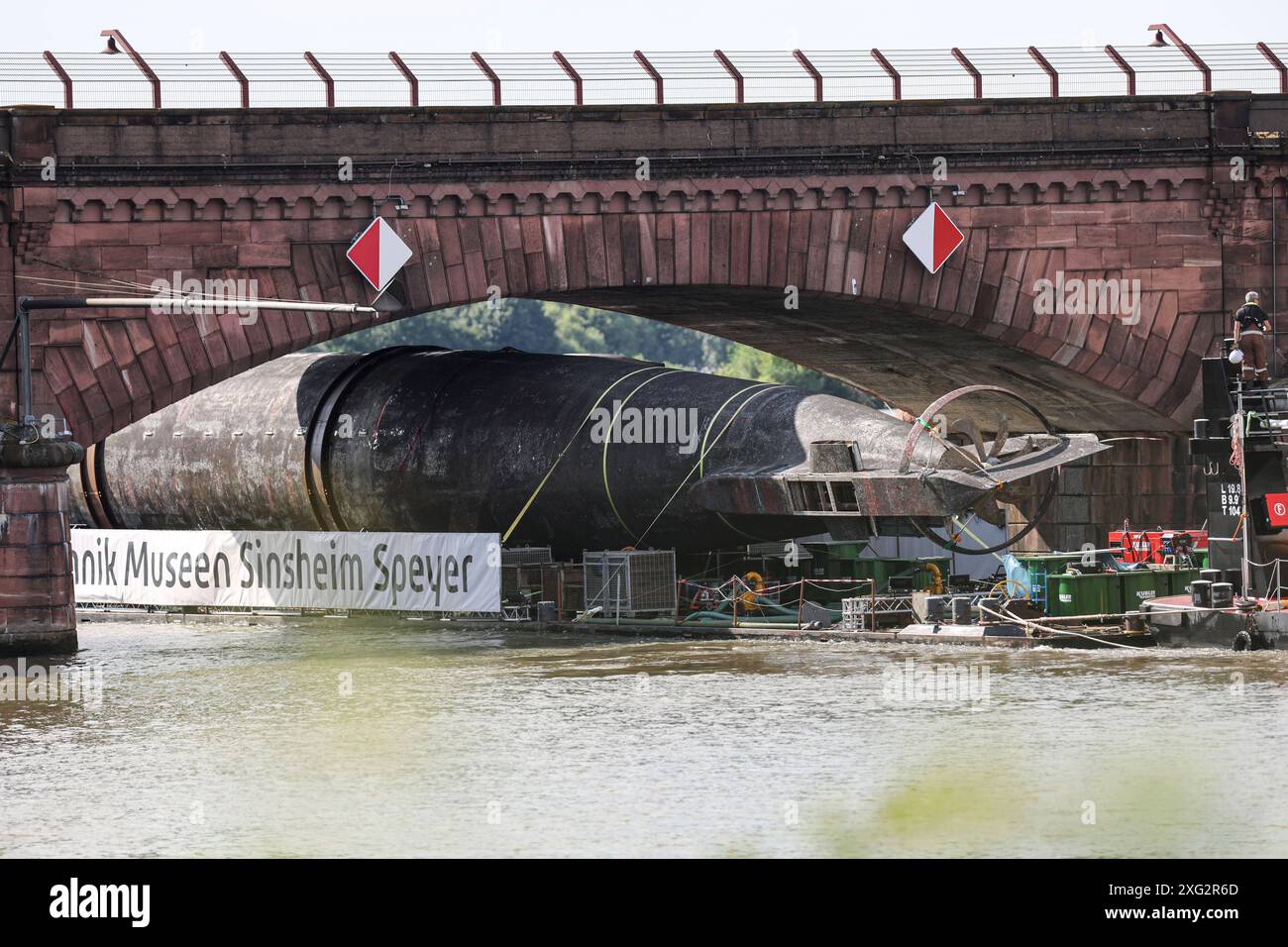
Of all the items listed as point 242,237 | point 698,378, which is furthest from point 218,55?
point 698,378

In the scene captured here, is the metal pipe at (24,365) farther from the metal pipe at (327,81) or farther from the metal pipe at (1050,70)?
the metal pipe at (1050,70)

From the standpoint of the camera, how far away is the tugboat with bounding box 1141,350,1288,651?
32656 millimetres

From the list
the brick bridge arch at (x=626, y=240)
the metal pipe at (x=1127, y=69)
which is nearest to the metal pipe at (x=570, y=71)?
the brick bridge arch at (x=626, y=240)

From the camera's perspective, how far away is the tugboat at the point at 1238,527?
32.7 metres

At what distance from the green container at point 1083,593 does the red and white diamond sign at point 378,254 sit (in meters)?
15.3

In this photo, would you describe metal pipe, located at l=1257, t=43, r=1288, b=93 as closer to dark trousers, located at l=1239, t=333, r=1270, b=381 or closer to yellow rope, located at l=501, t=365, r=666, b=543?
dark trousers, located at l=1239, t=333, r=1270, b=381

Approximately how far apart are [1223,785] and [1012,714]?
229 inches

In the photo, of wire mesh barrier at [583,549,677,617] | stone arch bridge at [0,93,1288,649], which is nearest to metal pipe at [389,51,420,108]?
stone arch bridge at [0,93,1288,649]

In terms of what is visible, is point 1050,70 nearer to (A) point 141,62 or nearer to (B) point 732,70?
(B) point 732,70

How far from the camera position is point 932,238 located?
43438 millimetres

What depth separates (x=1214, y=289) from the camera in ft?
145
